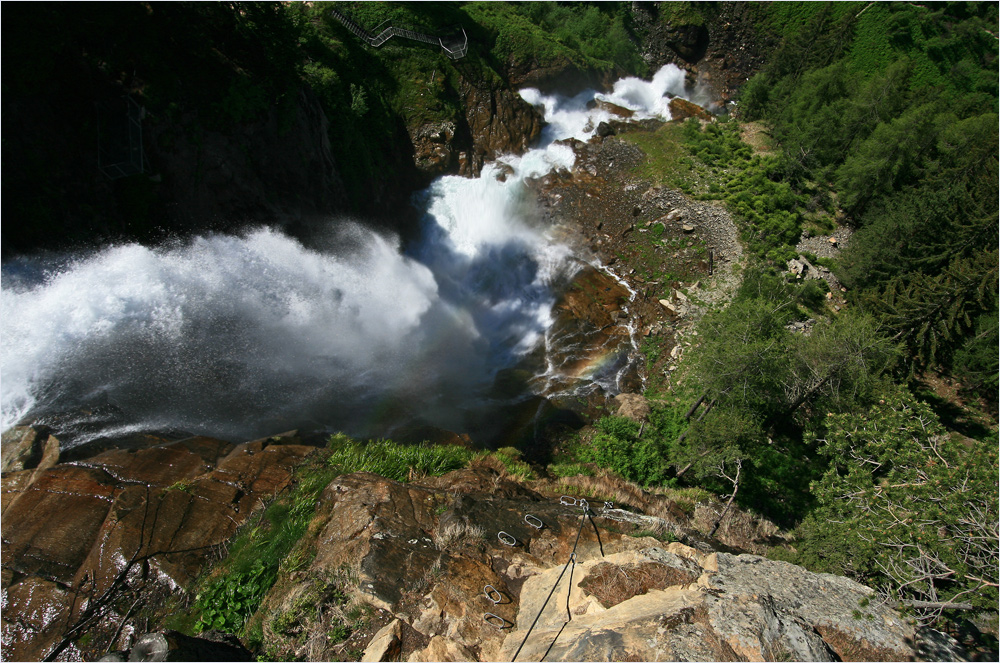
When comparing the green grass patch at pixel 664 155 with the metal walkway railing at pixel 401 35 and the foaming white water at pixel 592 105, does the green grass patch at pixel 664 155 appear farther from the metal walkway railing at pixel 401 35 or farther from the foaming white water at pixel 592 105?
the metal walkway railing at pixel 401 35

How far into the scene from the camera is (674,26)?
37312 mm

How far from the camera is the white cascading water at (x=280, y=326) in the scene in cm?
1225

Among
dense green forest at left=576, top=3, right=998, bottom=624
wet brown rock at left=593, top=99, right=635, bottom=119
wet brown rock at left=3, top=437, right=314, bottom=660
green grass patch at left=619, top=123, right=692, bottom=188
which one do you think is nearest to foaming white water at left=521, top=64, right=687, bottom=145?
wet brown rock at left=593, top=99, right=635, bottom=119

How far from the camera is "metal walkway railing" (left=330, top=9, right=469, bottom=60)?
2577 centimetres

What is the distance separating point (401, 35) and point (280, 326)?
68.1 feet

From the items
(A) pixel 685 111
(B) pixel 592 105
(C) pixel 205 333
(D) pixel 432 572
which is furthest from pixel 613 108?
(D) pixel 432 572

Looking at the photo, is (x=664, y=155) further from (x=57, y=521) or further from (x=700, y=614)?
(x=57, y=521)

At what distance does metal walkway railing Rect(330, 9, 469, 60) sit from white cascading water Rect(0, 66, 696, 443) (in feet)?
35.9

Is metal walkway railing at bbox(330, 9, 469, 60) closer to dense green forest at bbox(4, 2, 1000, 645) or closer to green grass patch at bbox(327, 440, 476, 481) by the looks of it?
dense green forest at bbox(4, 2, 1000, 645)

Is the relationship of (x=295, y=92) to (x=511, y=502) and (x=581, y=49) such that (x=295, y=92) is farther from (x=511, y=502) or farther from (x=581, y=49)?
(x=581, y=49)

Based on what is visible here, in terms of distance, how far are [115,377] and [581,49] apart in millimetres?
37116

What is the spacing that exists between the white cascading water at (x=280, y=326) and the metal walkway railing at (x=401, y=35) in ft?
35.9

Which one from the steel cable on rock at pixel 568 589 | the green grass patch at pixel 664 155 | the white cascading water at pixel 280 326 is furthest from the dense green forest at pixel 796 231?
the steel cable on rock at pixel 568 589

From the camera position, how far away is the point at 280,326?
16.0 metres
